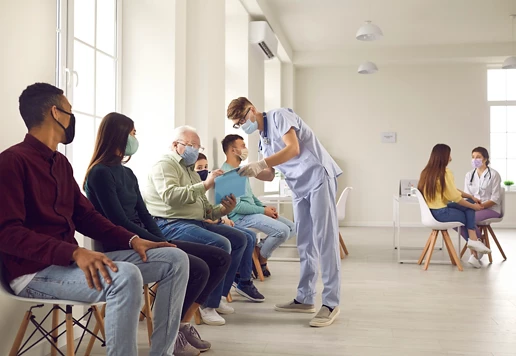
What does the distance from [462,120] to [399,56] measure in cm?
164

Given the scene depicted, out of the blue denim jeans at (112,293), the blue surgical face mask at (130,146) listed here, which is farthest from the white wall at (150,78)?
the blue denim jeans at (112,293)

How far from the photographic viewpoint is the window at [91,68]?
334 centimetres

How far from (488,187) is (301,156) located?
11.7ft

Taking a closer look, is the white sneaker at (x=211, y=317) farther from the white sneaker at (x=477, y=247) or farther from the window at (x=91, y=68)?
the white sneaker at (x=477, y=247)

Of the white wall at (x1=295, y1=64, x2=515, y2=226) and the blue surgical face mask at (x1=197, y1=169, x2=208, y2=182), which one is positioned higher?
the white wall at (x1=295, y1=64, x2=515, y2=226)

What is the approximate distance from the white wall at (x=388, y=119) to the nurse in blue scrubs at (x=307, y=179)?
22.9ft

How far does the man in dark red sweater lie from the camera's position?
1.77 m

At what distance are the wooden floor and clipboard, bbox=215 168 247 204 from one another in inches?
29.1

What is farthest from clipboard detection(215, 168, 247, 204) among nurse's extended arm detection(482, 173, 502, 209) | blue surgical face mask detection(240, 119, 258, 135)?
nurse's extended arm detection(482, 173, 502, 209)

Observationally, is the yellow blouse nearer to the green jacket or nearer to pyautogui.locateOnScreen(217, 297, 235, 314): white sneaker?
pyautogui.locateOnScreen(217, 297, 235, 314): white sneaker

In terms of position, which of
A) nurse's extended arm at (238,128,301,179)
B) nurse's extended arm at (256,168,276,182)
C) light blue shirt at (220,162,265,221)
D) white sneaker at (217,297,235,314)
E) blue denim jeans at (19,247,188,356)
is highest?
nurse's extended arm at (238,128,301,179)

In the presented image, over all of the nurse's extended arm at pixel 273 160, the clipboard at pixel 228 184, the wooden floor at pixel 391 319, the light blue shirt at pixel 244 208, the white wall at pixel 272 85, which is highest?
the white wall at pixel 272 85

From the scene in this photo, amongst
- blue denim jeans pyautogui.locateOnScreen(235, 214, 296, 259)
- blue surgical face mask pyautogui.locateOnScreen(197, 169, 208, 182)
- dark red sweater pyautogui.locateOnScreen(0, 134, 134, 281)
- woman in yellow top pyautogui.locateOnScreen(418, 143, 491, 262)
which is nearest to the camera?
dark red sweater pyautogui.locateOnScreen(0, 134, 134, 281)

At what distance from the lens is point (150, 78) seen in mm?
3910
